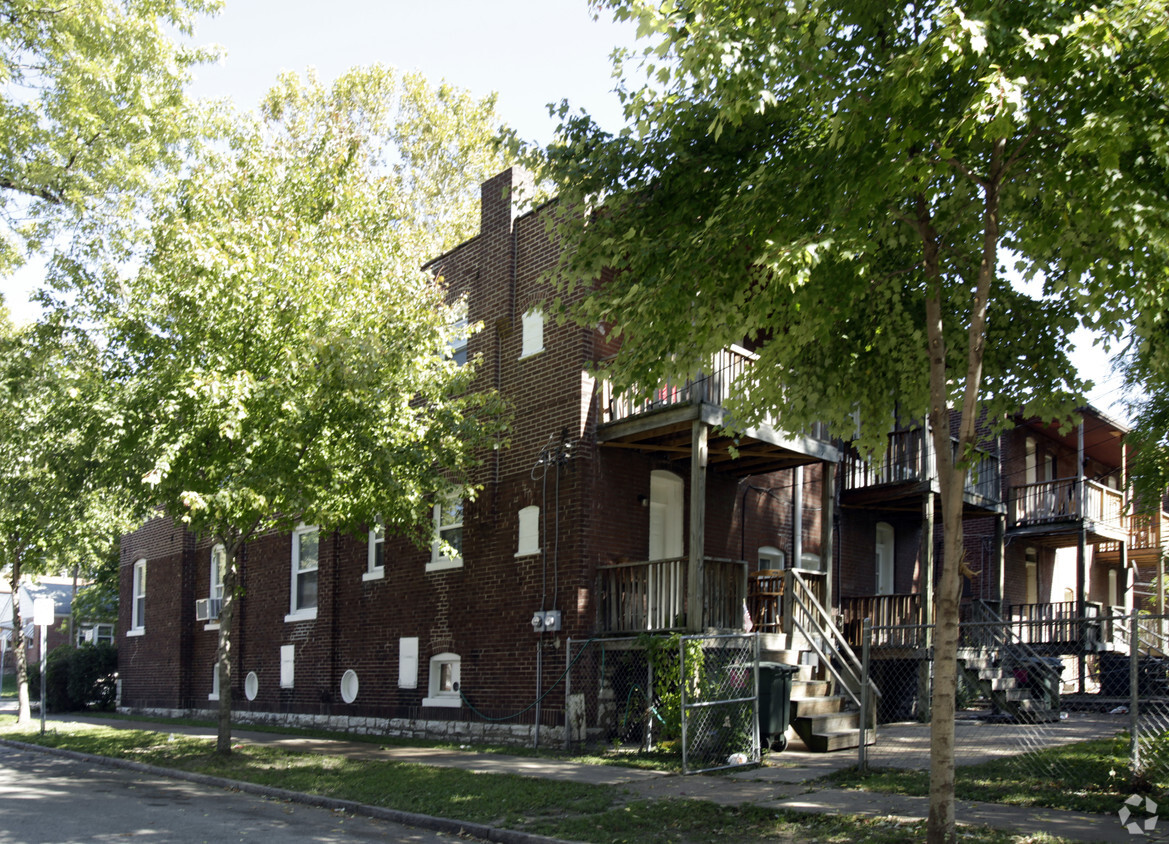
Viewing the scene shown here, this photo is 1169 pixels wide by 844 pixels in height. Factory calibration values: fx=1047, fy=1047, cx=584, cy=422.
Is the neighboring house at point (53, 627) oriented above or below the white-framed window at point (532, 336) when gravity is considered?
below

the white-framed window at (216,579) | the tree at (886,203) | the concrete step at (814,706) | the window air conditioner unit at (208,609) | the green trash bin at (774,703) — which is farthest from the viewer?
the white-framed window at (216,579)

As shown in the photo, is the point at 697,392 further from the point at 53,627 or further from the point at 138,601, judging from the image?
the point at 53,627

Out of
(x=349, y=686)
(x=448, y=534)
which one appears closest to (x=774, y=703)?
(x=448, y=534)

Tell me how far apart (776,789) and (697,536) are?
430cm

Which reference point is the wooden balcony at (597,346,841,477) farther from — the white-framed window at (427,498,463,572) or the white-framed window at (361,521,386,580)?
the white-framed window at (361,521,386,580)

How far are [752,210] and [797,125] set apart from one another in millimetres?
1375

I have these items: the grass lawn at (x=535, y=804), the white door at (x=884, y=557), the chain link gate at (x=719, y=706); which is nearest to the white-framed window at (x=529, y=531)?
the chain link gate at (x=719, y=706)

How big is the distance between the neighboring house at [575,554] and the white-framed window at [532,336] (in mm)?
47

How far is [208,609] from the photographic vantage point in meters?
24.8

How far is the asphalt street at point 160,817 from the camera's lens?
9328 millimetres

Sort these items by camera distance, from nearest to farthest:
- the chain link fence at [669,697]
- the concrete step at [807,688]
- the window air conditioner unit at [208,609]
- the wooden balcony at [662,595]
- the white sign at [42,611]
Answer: the chain link fence at [669,697], the concrete step at [807,688], the wooden balcony at [662,595], the white sign at [42,611], the window air conditioner unit at [208,609]

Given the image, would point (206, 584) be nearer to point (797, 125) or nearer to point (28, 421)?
point (28, 421)

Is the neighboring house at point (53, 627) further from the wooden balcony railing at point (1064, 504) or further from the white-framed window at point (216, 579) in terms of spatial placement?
the wooden balcony railing at point (1064, 504)

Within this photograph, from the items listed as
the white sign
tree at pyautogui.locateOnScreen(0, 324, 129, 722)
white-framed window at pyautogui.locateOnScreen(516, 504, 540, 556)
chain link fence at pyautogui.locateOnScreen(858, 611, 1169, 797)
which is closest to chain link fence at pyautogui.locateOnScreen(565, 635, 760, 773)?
chain link fence at pyautogui.locateOnScreen(858, 611, 1169, 797)
